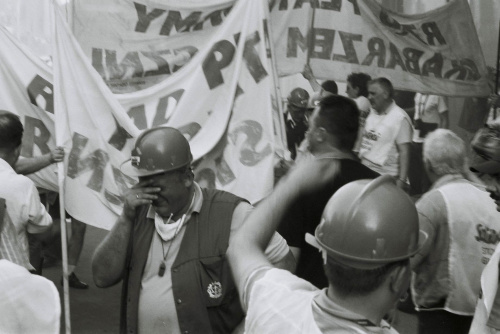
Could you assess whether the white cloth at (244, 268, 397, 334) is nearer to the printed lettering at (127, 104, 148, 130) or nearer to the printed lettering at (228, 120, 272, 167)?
the printed lettering at (228, 120, 272, 167)

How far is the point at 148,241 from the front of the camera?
3613 millimetres

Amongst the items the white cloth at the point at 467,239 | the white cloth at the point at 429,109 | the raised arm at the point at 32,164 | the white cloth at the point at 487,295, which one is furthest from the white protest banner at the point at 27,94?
the white cloth at the point at 429,109

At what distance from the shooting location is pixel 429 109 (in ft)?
30.2

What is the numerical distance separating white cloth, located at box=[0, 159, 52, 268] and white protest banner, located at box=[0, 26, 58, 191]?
1211mm

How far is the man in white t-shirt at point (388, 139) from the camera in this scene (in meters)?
7.23

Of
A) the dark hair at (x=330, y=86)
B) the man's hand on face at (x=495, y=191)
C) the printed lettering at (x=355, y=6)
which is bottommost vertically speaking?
the dark hair at (x=330, y=86)

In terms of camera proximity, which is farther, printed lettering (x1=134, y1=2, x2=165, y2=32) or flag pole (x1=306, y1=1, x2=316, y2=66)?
flag pole (x1=306, y1=1, x2=316, y2=66)

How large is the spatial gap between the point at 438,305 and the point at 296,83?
19.3 ft

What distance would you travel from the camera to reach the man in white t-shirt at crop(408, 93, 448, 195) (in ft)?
27.8

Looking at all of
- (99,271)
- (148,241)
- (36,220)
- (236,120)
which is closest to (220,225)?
(148,241)

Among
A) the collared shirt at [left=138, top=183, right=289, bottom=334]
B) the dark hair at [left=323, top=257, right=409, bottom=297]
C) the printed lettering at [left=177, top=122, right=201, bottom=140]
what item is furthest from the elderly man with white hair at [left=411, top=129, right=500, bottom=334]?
the dark hair at [left=323, top=257, right=409, bottom=297]

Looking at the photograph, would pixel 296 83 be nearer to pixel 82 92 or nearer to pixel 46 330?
pixel 82 92

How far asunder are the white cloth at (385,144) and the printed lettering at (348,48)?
829mm

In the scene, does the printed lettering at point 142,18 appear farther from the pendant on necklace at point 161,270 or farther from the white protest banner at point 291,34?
the pendant on necklace at point 161,270
